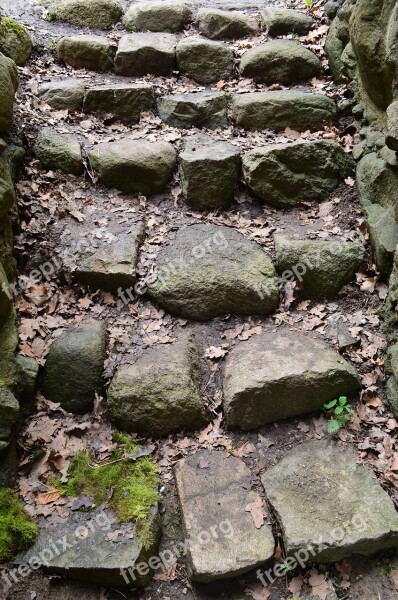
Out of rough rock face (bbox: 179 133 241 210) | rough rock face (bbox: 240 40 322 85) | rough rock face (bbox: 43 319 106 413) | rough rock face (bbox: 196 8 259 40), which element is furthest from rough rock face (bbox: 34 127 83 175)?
rough rock face (bbox: 196 8 259 40)

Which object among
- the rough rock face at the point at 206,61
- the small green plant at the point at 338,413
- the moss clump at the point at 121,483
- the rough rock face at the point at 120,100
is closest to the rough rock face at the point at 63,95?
the rough rock face at the point at 120,100

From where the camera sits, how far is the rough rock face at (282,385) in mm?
3992

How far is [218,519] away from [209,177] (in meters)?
3.66

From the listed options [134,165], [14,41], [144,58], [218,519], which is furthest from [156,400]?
[14,41]

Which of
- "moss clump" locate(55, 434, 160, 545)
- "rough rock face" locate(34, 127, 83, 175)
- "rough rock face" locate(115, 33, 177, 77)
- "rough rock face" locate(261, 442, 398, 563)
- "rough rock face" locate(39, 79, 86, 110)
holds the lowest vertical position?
"moss clump" locate(55, 434, 160, 545)

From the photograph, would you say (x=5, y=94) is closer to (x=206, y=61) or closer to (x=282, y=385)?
(x=206, y=61)

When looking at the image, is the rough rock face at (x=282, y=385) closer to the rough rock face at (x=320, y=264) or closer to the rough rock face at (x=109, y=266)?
the rough rock face at (x=320, y=264)

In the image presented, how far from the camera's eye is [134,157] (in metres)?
5.60

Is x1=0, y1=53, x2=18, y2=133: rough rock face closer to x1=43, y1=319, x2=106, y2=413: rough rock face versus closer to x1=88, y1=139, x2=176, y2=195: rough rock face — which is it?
x1=88, y1=139, x2=176, y2=195: rough rock face

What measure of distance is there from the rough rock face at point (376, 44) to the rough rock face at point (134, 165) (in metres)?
2.38

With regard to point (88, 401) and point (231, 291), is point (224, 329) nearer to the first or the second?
point (231, 291)

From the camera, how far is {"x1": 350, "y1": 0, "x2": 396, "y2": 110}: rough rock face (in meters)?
4.59

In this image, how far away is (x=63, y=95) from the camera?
21.3ft

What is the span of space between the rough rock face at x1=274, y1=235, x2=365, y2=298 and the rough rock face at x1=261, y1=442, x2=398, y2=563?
1.66 m
